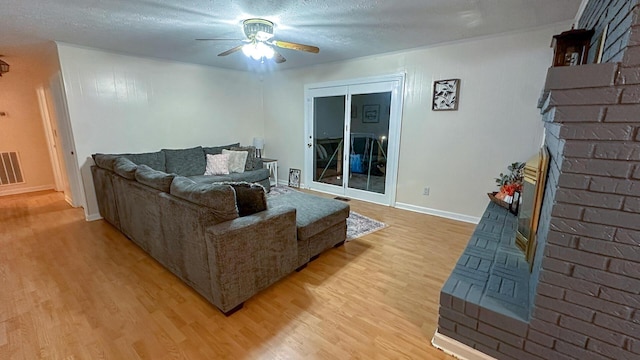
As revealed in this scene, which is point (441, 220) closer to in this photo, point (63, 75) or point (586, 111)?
point (586, 111)

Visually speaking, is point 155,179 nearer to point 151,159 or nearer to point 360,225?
point 151,159

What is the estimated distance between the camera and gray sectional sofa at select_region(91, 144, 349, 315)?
1.80m

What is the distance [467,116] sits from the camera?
11.1ft

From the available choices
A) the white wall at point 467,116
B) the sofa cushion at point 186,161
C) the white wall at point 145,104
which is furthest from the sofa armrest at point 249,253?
the white wall at point 145,104

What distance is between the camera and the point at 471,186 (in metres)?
3.49

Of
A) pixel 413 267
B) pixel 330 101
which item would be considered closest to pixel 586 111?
pixel 413 267

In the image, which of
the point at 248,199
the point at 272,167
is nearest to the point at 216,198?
the point at 248,199

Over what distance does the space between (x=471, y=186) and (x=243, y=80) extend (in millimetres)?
4432

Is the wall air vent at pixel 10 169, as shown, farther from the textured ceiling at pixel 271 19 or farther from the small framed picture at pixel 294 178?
the small framed picture at pixel 294 178

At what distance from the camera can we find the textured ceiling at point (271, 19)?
2.25 m

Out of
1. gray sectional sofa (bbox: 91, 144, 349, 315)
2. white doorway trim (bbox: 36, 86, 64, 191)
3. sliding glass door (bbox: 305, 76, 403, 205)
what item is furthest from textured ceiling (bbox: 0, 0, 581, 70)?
gray sectional sofa (bbox: 91, 144, 349, 315)

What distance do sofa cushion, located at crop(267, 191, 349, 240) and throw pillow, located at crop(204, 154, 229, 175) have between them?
76.7 inches

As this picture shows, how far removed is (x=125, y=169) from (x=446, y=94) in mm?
3797

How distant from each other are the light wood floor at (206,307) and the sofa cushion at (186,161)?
4.75 ft
